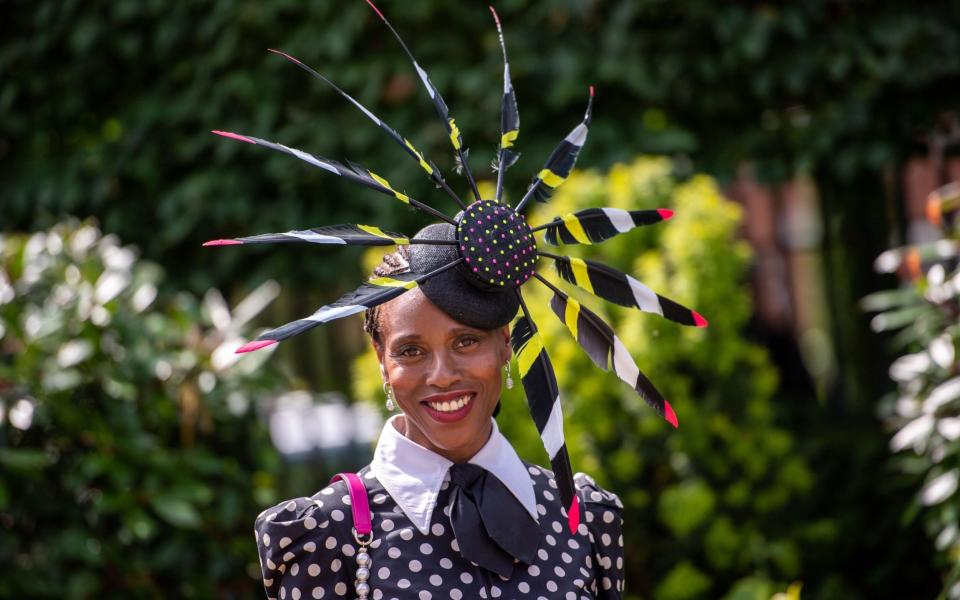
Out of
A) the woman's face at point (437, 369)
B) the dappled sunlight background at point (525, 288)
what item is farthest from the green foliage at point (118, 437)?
the woman's face at point (437, 369)

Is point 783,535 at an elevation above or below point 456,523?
below

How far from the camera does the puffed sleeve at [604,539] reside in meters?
2.20

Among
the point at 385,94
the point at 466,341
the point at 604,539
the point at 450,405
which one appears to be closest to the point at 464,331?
the point at 466,341

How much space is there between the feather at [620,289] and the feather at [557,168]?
0.47ft

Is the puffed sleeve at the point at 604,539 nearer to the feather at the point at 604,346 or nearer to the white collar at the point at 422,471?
the white collar at the point at 422,471

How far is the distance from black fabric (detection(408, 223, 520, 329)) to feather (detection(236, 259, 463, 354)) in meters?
0.03

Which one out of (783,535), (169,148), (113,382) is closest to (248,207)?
(169,148)

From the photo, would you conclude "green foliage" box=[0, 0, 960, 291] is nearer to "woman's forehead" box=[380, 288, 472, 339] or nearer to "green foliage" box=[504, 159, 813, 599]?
"green foliage" box=[504, 159, 813, 599]

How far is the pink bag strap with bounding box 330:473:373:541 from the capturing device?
1993mm

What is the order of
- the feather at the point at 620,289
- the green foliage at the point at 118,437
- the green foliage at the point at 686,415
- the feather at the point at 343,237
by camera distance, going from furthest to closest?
the green foliage at the point at 686,415 < the green foliage at the point at 118,437 < the feather at the point at 620,289 < the feather at the point at 343,237

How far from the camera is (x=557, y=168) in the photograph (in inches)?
86.3

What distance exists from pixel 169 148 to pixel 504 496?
4.10 metres

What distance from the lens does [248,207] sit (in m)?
5.53

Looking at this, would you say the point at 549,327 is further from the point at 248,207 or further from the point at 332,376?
the point at 332,376
